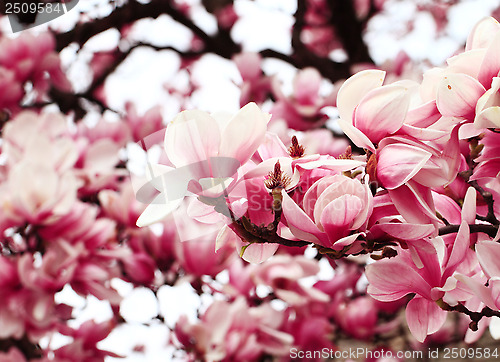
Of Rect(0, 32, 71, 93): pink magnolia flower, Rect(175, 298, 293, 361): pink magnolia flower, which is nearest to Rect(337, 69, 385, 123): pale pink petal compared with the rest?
Rect(175, 298, 293, 361): pink magnolia flower

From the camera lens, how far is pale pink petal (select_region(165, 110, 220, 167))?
0.94ft

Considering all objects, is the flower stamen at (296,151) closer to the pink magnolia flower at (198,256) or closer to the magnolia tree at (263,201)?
the magnolia tree at (263,201)

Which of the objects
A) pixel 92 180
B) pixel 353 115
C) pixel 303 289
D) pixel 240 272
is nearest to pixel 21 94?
pixel 92 180

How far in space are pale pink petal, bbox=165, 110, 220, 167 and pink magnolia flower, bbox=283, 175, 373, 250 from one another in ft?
0.19

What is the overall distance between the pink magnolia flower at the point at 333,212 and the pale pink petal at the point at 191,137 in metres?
0.06

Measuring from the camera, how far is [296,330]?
0.96 meters

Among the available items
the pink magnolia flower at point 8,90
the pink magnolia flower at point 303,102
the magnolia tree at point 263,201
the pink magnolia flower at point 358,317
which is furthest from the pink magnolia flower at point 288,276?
the pink magnolia flower at point 8,90

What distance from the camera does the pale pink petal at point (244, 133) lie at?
29 cm

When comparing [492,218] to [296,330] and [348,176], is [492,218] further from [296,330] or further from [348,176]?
[296,330]

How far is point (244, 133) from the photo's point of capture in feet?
0.95

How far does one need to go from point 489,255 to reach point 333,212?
4.3 inches

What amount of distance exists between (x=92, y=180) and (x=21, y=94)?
33 centimetres

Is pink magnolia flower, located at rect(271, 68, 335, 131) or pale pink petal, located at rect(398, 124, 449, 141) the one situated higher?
pale pink petal, located at rect(398, 124, 449, 141)

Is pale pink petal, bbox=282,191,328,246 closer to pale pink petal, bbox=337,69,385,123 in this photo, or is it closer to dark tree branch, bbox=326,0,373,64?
pale pink petal, bbox=337,69,385,123
